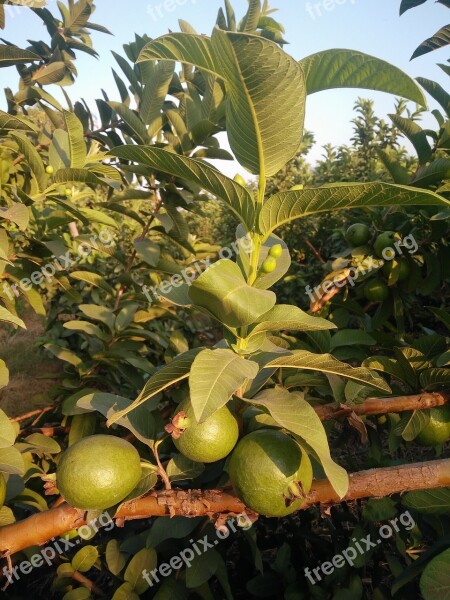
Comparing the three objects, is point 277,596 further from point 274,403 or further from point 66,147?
point 66,147

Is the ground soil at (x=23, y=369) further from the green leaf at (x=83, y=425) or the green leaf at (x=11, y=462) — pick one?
the green leaf at (x=11, y=462)

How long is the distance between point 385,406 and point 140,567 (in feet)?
2.79

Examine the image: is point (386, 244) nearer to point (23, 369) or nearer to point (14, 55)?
point (14, 55)

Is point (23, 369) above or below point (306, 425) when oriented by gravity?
below

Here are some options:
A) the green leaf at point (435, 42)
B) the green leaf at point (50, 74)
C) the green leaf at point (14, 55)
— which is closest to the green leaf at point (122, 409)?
the green leaf at point (435, 42)

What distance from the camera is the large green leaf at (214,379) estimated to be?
60 cm

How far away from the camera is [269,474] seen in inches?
29.2

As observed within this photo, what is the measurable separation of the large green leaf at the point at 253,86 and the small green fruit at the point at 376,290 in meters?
1.05

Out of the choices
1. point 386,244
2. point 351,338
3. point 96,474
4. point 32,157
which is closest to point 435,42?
point 386,244

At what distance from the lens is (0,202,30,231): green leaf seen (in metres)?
1.22

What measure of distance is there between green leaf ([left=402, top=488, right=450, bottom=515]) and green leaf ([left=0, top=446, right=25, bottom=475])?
839 millimetres

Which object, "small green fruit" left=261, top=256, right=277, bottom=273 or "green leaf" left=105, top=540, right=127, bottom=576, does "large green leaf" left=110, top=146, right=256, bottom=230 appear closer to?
"small green fruit" left=261, top=256, right=277, bottom=273

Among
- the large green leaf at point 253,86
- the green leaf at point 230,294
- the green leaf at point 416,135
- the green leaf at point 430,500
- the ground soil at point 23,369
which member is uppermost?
the green leaf at point 416,135

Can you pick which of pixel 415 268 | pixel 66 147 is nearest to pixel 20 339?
pixel 66 147
